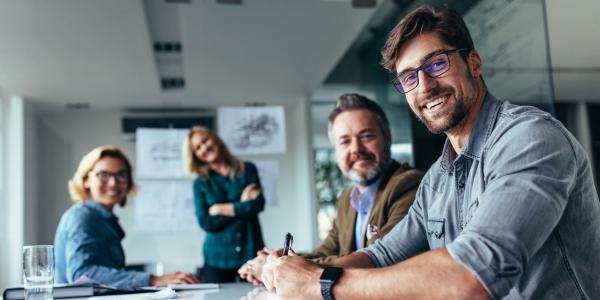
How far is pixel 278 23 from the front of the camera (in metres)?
4.60

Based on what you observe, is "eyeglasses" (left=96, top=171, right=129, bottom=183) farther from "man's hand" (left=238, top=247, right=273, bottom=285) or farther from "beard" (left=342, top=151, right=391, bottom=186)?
"beard" (left=342, top=151, right=391, bottom=186)

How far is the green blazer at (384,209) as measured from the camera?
1.80 meters

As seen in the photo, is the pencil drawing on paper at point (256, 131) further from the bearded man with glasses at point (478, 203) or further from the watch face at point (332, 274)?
the watch face at point (332, 274)

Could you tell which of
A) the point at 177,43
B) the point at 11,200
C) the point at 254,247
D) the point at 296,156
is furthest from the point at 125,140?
the point at 254,247

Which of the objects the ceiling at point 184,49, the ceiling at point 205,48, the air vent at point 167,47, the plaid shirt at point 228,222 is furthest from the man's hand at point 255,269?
the air vent at point 167,47

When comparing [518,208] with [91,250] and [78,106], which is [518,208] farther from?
[78,106]

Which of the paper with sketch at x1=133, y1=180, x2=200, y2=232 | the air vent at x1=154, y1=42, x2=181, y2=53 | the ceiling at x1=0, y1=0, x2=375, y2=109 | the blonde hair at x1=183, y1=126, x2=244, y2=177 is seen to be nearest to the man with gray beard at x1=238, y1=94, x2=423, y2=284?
the blonde hair at x1=183, y1=126, x2=244, y2=177

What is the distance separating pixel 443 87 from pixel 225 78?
506cm

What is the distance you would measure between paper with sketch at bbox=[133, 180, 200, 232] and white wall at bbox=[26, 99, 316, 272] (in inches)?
36.8

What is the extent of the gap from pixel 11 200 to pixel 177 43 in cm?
292

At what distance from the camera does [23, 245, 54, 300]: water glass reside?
1.45 metres

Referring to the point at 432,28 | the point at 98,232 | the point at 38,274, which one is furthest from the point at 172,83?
the point at 432,28

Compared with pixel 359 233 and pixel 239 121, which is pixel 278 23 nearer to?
pixel 239 121

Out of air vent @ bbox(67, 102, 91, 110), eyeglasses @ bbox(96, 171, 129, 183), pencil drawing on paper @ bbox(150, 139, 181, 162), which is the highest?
air vent @ bbox(67, 102, 91, 110)
